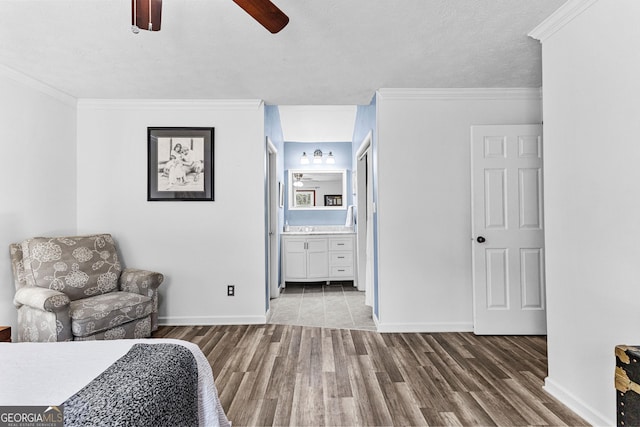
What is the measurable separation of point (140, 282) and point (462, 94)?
3.48m

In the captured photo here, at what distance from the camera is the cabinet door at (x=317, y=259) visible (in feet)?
16.5

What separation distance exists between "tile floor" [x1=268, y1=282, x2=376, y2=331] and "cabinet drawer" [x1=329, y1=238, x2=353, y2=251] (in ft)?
1.97

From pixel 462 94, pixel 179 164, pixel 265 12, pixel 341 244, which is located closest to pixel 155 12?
pixel 265 12

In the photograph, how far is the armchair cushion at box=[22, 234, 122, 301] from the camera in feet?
8.45

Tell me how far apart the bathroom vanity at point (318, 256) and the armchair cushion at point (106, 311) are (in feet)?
7.71

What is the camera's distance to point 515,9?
1932 millimetres

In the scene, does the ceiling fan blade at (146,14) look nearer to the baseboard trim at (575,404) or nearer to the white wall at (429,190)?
the white wall at (429,190)

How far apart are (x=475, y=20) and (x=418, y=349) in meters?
2.43

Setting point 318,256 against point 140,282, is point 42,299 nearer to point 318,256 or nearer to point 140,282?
point 140,282

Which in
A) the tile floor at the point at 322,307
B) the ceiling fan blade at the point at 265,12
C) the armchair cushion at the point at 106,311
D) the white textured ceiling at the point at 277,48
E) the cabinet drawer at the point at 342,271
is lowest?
the tile floor at the point at 322,307

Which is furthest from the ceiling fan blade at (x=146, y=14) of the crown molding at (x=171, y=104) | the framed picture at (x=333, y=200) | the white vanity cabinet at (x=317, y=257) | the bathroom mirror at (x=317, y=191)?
the framed picture at (x=333, y=200)

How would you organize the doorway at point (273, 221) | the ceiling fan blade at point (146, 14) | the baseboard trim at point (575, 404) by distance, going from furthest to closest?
the doorway at point (273, 221) < the baseboard trim at point (575, 404) < the ceiling fan blade at point (146, 14)

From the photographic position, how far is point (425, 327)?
3.12 m

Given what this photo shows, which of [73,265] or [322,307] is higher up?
[73,265]
